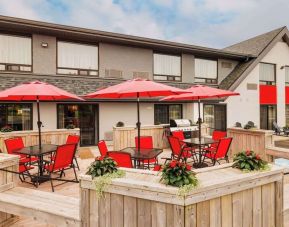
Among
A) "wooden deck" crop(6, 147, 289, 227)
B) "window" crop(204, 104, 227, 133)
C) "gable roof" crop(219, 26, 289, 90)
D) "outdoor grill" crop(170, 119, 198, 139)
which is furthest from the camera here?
"gable roof" crop(219, 26, 289, 90)

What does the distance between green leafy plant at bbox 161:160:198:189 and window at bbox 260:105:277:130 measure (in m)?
17.0

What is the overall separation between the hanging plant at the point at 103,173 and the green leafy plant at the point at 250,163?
1.79 metres

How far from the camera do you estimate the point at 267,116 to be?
→ 59.4 ft

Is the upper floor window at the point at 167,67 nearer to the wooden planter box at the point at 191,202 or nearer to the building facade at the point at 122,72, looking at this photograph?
the building facade at the point at 122,72

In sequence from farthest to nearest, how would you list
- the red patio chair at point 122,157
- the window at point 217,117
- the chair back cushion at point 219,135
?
1. the window at point 217,117
2. the chair back cushion at point 219,135
3. the red patio chair at point 122,157

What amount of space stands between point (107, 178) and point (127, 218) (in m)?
0.56

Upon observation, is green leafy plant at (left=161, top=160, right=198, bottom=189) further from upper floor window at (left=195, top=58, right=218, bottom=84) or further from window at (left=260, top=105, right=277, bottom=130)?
window at (left=260, top=105, right=277, bottom=130)

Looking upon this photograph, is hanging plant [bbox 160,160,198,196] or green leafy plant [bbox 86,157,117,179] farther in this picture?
green leafy plant [bbox 86,157,117,179]

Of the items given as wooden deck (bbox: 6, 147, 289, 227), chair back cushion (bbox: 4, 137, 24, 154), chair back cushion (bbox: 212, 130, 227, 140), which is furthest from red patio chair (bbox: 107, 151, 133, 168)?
chair back cushion (bbox: 212, 130, 227, 140)

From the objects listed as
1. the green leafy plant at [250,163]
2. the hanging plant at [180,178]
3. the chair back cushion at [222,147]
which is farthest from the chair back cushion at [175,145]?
the hanging plant at [180,178]

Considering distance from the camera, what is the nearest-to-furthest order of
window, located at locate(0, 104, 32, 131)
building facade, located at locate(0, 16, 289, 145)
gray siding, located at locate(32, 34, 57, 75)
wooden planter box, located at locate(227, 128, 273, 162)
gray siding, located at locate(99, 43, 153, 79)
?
1. wooden planter box, located at locate(227, 128, 273, 162)
2. window, located at locate(0, 104, 32, 131)
3. building facade, located at locate(0, 16, 289, 145)
4. gray siding, located at locate(32, 34, 57, 75)
5. gray siding, located at locate(99, 43, 153, 79)

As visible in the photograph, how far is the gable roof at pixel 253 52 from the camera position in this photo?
52.3 feet

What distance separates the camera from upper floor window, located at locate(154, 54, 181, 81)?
1443 centimetres

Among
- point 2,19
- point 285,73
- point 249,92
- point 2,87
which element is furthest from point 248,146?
point 285,73
